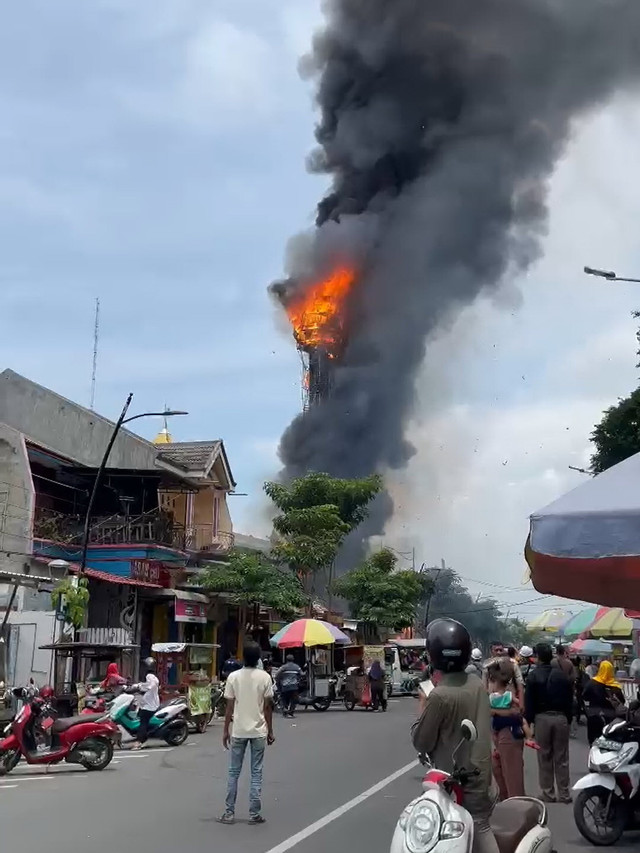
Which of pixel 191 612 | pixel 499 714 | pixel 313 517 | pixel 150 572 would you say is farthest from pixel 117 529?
pixel 499 714

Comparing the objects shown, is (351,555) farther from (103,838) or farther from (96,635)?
(103,838)

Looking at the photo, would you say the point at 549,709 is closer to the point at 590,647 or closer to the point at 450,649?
the point at 450,649

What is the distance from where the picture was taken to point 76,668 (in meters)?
20.0

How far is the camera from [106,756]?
14016 mm

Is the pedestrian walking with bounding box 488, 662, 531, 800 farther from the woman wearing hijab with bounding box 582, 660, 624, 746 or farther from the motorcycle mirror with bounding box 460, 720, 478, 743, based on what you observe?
the motorcycle mirror with bounding box 460, 720, 478, 743

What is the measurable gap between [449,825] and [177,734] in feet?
47.7

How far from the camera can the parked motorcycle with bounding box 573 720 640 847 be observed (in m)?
8.33

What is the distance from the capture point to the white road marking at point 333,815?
26.7ft

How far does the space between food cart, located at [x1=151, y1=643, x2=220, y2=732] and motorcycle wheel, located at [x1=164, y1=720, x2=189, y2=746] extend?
6.14ft

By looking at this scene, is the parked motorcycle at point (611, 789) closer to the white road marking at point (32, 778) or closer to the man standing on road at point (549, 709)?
the man standing on road at point (549, 709)

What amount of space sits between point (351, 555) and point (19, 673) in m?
33.4

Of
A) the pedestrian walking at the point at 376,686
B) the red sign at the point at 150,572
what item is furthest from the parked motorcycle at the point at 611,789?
the red sign at the point at 150,572

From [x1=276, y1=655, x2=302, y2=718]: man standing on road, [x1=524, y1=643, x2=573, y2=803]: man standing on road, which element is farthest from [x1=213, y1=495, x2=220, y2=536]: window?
[x1=524, y1=643, x2=573, y2=803]: man standing on road

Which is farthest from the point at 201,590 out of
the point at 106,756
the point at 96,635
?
the point at 106,756
